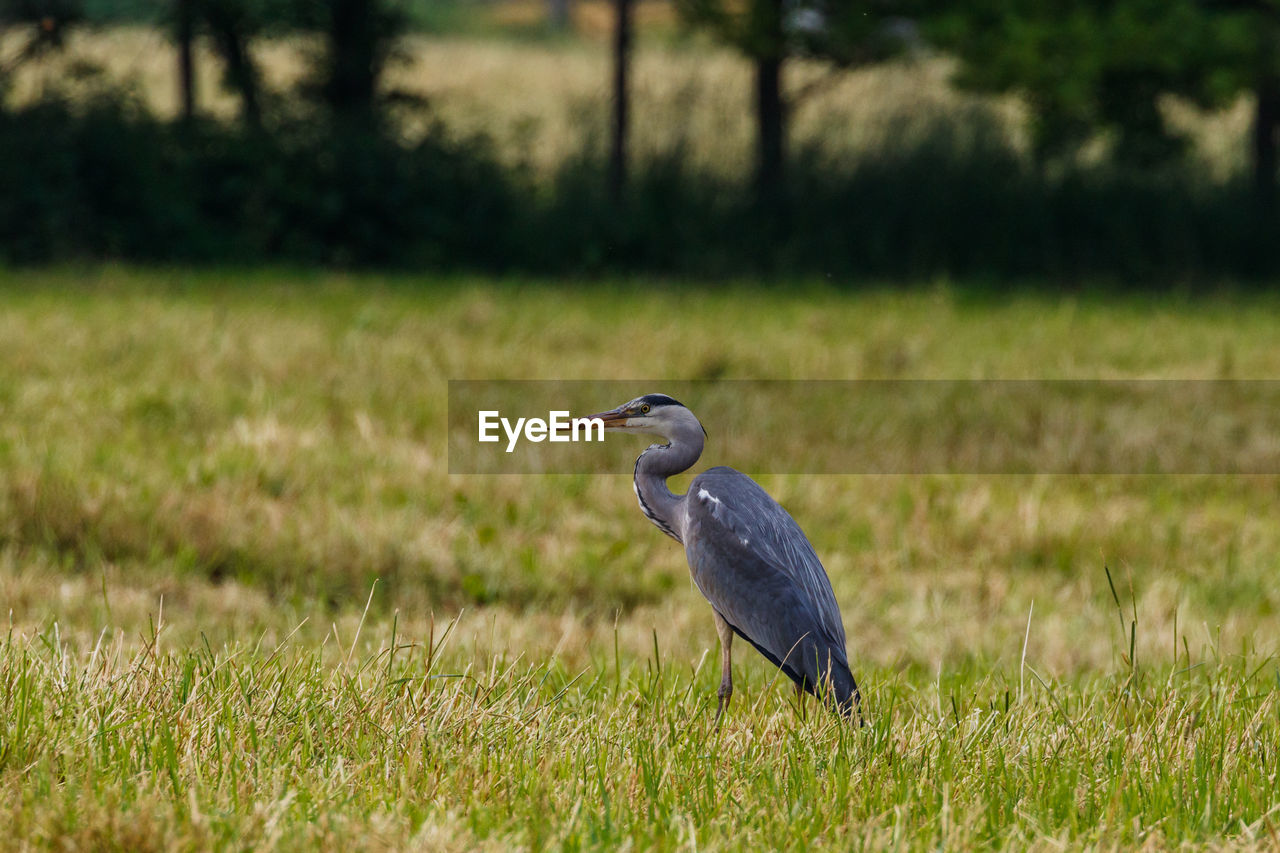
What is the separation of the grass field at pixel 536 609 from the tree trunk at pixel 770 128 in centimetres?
466

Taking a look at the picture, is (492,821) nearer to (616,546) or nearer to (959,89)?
(616,546)

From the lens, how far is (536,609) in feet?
18.5

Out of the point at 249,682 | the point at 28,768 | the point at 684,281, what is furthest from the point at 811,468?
the point at 684,281

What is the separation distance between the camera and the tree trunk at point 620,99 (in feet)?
53.7

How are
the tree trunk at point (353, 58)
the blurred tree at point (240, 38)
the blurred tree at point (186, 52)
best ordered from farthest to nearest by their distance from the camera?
the tree trunk at point (353, 58)
the blurred tree at point (186, 52)
the blurred tree at point (240, 38)

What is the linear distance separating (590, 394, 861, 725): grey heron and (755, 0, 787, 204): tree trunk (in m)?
14.2

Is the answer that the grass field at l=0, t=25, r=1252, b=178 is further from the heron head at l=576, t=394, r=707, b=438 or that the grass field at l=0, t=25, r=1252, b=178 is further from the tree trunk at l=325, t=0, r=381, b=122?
the heron head at l=576, t=394, r=707, b=438

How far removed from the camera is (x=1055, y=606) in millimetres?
5844

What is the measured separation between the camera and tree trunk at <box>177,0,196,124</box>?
15.9 metres

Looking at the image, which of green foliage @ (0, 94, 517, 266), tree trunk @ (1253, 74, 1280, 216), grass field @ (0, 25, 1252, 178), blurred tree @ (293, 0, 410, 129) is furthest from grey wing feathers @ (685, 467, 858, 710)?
tree trunk @ (1253, 74, 1280, 216)

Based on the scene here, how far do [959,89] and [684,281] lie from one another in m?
3.72

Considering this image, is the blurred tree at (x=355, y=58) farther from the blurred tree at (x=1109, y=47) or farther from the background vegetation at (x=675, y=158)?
the blurred tree at (x=1109, y=47)

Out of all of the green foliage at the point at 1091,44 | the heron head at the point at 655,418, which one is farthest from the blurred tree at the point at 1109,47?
the heron head at the point at 655,418

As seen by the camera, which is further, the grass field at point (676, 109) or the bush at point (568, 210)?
the grass field at point (676, 109)
